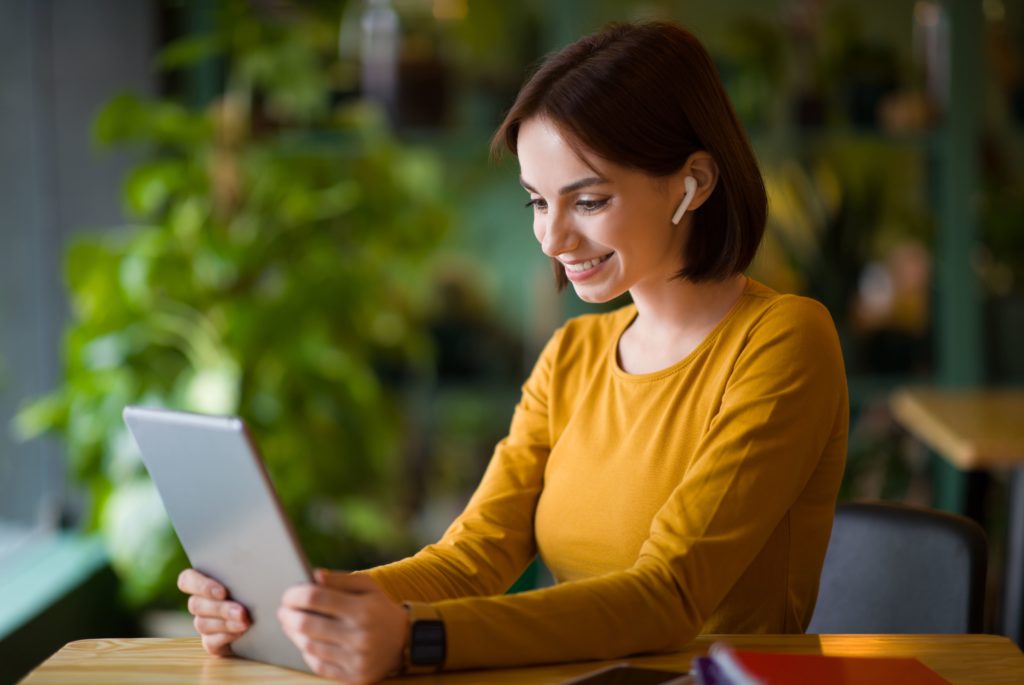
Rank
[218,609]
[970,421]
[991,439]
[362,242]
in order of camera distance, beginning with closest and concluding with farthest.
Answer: [218,609], [991,439], [970,421], [362,242]

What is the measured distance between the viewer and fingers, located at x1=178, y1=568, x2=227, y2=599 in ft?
4.00

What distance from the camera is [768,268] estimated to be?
12.2 ft

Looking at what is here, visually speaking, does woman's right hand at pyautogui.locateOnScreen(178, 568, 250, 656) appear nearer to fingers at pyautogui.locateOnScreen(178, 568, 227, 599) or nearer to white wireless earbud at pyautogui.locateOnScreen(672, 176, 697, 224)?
fingers at pyautogui.locateOnScreen(178, 568, 227, 599)

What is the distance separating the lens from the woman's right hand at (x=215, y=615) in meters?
1.20

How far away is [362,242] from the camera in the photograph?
328cm

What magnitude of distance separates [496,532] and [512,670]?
0.37 metres

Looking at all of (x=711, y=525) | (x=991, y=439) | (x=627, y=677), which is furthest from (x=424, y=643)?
(x=991, y=439)

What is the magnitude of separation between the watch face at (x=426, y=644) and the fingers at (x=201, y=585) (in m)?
0.21

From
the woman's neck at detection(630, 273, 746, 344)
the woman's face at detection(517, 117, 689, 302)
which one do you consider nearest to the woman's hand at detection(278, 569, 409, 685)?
the woman's face at detection(517, 117, 689, 302)

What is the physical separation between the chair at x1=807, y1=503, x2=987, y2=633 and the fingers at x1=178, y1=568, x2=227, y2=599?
0.92 metres

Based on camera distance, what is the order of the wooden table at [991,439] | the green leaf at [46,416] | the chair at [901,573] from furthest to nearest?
1. the green leaf at [46,416]
2. the wooden table at [991,439]
3. the chair at [901,573]

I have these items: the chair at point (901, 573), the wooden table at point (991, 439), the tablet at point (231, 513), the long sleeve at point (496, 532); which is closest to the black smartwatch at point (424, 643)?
the tablet at point (231, 513)

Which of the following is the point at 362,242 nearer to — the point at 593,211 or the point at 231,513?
the point at 593,211

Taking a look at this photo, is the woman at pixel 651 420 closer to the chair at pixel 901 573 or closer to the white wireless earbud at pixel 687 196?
the white wireless earbud at pixel 687 196
